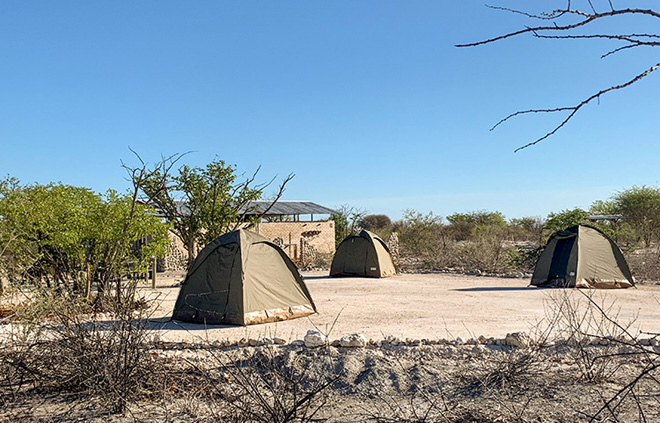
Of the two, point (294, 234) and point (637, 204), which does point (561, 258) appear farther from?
point (637, 204)

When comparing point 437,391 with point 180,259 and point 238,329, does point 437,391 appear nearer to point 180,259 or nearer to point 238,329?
point 238,329

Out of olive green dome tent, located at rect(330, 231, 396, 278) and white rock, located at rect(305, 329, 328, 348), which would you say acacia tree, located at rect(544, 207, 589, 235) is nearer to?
olive green dome tent, located at rect(330, 231, 396, 278)

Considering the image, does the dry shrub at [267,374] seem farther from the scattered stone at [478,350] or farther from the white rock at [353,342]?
the scattered stone at [478,350]

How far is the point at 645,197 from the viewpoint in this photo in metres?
36.8

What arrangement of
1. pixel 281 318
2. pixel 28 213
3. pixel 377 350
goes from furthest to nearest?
pixel 28 213
pixel 281 318
pixel 377 350

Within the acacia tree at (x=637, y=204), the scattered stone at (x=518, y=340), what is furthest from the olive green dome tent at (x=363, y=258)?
the acacia tree at (x=637, y=204)

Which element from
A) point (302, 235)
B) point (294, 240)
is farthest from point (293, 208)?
point (294, 240)

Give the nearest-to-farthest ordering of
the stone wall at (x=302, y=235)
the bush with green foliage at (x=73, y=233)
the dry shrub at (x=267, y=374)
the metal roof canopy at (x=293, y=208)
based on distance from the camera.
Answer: the dry shrub at (x=267, y=374) < the bush with green foliage at (x=73, y=233) < the stone wall at (x=302, y=235) < the metal roof canopy at (x=293, y=208)

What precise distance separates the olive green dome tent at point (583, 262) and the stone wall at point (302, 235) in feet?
42.1

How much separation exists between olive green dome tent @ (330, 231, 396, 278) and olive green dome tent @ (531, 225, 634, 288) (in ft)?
18.0

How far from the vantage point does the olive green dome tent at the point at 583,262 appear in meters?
14.9

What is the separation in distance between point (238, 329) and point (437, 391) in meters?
4.62

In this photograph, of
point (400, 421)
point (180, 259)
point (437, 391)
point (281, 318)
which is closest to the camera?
point (400, 421)

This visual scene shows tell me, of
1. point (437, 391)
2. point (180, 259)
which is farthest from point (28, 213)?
point (180, 259)
